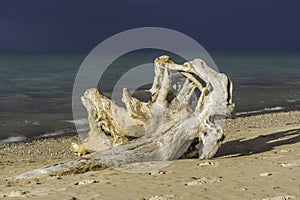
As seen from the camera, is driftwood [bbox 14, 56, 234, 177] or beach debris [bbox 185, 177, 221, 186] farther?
driftwood [bbox 14, 56, 234, 177]

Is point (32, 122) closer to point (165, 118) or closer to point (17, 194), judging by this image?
point (165, 118)

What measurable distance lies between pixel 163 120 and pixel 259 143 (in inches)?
122

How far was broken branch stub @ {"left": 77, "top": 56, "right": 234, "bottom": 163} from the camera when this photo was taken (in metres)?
9.70

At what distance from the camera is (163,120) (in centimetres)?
1059

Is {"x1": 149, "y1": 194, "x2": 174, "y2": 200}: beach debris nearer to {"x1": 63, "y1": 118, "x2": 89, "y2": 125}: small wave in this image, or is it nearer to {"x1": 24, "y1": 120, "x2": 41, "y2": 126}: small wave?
{"x1": 63, "y1": 118, "x2": 89, "y2": 125}: small wave

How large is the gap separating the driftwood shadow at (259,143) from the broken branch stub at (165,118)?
112 centimetres

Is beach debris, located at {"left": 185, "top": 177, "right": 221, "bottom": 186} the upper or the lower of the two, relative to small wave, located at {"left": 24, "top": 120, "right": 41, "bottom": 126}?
upper

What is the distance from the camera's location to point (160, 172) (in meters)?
8.62

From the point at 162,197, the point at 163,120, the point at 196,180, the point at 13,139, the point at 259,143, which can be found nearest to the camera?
the point at 162,197

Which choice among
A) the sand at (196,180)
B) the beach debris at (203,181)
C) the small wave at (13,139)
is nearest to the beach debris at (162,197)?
the sand at (196,180)

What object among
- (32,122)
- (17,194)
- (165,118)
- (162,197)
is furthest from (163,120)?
(32,122)

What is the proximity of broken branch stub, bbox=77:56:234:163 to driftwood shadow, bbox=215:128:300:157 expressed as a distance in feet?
3.69

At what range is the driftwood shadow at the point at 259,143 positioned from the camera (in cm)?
1094

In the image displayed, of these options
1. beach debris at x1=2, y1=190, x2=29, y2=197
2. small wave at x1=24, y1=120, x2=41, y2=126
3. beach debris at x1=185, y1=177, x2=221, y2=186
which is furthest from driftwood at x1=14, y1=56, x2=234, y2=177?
small wave at x1=24, y1=120, x2=41, y2=126
